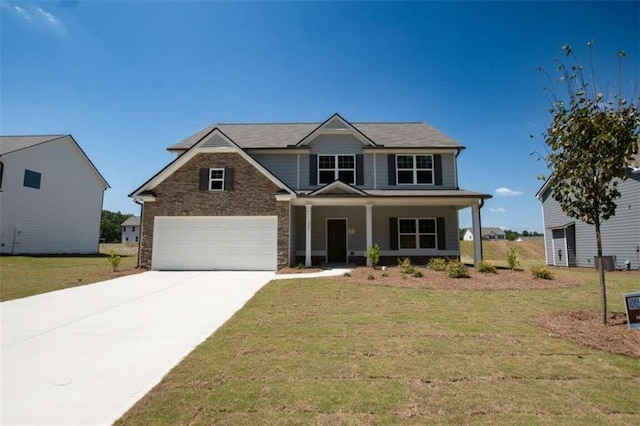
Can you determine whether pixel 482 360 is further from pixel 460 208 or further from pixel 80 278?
pixel 460 208

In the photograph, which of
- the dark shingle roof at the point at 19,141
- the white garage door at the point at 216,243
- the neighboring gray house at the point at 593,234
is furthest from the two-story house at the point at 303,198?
the dark shingle roof at the point at 19,141

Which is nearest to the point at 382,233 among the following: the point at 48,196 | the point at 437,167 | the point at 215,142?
the point at 437,167

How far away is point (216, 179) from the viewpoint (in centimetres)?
1521

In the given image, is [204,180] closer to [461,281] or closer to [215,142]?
[215,142]

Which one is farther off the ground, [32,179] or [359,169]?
[32,179]

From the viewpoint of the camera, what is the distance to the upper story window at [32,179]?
2203 cm

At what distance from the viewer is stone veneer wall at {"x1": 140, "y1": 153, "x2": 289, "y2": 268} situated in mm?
14844

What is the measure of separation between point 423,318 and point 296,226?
11.5m

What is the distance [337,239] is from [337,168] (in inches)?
150

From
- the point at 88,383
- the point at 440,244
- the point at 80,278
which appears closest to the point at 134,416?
the point at 88,383

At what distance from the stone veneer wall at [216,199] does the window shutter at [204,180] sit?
0.19m

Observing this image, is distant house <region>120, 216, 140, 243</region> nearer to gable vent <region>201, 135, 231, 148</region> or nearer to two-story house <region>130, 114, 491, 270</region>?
two-story house <region>130, 114, 491, 270</region>

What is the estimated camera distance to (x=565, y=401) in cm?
333

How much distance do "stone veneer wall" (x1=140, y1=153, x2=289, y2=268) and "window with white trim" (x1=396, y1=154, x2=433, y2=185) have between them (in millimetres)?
6672
